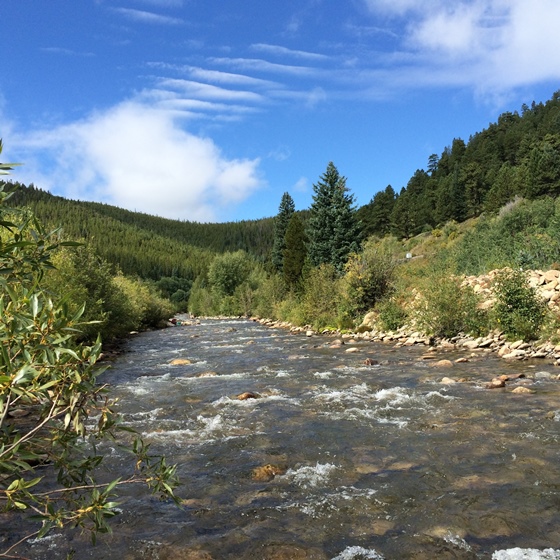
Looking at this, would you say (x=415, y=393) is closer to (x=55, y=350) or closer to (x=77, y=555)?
(x=77, y=555)

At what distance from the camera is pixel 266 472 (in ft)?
21.1

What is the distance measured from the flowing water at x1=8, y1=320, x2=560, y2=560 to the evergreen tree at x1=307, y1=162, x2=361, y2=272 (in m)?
28.2

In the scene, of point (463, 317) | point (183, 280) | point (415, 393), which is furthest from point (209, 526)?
point (183, 280)

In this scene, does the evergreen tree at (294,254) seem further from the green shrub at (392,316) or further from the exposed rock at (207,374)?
the exposed rock at (207,374)

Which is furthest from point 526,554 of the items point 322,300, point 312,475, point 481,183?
point 481,183

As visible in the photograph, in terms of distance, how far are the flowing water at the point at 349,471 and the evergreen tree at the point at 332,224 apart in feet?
92.6

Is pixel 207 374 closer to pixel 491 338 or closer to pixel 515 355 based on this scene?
pixel 515 355

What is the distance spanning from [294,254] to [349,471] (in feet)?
137

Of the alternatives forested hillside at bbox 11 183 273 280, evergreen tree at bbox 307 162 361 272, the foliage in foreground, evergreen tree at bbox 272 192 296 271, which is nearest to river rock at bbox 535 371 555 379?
the foliage in foreground

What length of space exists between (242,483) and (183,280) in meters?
141

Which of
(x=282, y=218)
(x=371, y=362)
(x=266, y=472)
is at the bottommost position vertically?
(x=266, y=472)

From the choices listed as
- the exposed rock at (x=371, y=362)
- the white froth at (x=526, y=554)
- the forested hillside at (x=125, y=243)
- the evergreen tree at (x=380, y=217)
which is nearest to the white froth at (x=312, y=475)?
the white froth at (x=526, y=554)

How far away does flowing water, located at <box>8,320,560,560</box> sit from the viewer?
15.0 feet

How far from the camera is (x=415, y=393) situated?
1067cm
